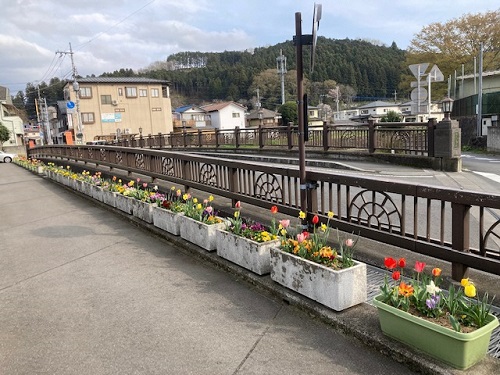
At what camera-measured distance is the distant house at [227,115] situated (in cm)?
7512

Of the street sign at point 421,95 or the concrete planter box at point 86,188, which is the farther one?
the street sign at point 421,95

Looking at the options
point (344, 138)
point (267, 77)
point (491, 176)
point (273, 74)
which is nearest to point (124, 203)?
point (344, 138)

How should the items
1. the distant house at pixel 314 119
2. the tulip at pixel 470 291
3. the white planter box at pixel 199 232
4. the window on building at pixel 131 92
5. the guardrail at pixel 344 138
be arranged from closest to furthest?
1. the tulip at pixel 470 291
2. the white planter box at pixel 199 232
3. the guardrail at pixel 344 138
4. the distant house at pixel 314 119
5. the window on building at pixel 131 92

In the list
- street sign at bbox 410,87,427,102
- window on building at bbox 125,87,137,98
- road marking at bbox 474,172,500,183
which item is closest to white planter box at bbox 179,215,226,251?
road marking at bbox 474,172,500,183

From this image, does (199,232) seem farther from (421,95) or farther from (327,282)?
(421,95)

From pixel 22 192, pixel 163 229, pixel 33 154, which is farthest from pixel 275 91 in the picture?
pixel 163 229

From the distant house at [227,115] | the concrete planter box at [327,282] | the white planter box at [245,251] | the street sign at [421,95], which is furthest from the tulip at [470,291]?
the distant house at [227,115]

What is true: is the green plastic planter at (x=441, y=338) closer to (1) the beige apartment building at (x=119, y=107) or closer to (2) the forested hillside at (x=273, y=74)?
(1) the beige apartment building at (x=119, y=107)

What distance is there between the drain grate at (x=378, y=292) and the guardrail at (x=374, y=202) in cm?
38

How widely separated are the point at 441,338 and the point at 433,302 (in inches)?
9.4

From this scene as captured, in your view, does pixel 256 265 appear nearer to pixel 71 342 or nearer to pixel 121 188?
pixel 71 342

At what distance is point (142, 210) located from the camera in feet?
25.2

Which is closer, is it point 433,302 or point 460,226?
point 433,302

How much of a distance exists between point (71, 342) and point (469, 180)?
1010 cm
